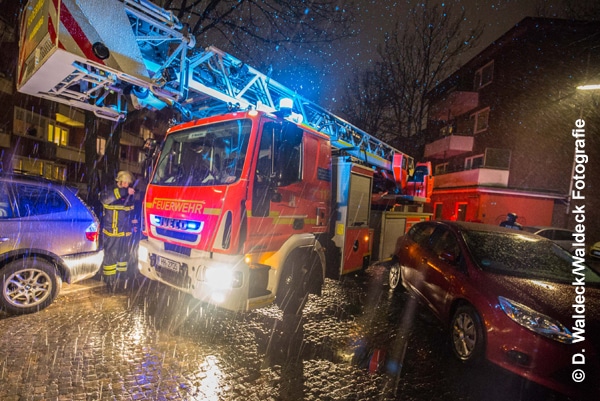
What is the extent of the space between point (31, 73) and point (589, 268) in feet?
23.5

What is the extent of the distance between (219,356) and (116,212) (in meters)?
3.19

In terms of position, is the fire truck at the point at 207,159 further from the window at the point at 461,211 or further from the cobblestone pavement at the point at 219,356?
the window at the point at 461,211

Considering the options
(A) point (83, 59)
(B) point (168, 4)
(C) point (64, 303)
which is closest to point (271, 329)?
(C) point (64, 303)

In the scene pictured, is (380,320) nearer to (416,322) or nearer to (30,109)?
(416,322)

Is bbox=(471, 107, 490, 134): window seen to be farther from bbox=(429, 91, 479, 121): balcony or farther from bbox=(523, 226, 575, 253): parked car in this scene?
bbox=(523, 226, 575, 253): parked car

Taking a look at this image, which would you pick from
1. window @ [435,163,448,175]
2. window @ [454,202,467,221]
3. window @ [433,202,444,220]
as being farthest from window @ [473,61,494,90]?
window @ [433,202,444,220]

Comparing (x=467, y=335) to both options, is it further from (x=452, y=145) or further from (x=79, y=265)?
(x=452, y=145)

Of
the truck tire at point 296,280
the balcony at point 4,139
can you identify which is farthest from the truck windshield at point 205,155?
the balcony at point 4,139

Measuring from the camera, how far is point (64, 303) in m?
4.39

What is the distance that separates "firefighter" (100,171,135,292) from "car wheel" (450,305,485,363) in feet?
16.4

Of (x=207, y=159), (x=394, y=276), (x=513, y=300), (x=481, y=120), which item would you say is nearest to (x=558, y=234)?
(x=394, y=276)

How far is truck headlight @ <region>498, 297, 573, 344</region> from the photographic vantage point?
9.44ft

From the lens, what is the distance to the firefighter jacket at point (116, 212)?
5145mm

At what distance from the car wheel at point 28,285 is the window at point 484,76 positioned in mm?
25136
